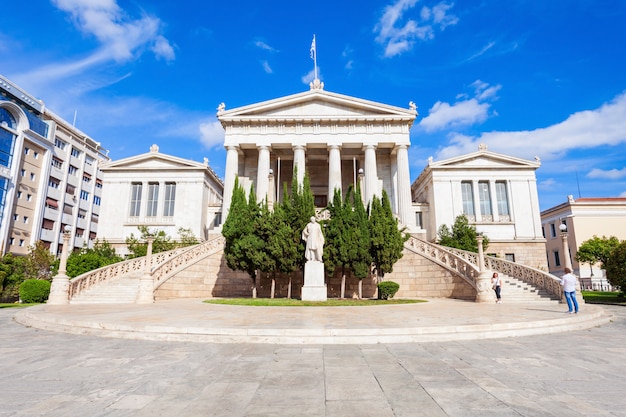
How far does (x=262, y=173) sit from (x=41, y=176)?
116 feet

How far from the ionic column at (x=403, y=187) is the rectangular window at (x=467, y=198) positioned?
1018 centimetres

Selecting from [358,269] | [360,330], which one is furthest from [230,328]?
[358,269]

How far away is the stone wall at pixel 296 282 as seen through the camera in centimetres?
2005

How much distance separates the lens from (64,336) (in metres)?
7.91

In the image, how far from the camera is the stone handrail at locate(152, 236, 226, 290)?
18.4 m

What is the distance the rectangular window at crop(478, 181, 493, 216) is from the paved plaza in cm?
3343

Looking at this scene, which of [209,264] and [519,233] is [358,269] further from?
[519,233]

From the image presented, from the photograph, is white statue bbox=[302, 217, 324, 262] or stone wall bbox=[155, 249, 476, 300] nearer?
white statue bbox=[302, 217, 324, 262]

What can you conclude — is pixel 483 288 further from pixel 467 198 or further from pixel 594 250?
pixel 594 250

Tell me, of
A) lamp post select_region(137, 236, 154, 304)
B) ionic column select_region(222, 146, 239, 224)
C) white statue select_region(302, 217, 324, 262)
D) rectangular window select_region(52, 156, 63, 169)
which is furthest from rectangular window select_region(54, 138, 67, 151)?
white statue select_region(302, 217, 324, 262)

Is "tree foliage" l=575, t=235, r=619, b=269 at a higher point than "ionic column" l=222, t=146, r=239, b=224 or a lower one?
lower

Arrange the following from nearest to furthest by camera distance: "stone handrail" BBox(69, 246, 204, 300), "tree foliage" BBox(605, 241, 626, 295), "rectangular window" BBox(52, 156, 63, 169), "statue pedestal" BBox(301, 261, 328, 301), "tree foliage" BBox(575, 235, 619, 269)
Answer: "statue pedestal" BBox(301, 261, 328, 301) → "stone handrail" BBox(69, 246, 204, 300) → "tree foliage" BBox(605, 241, 626, 295) → "tree foliage" BBox(575, 235, 619, 269) → "rectangular window" BBox(52, 156, 63, 169)

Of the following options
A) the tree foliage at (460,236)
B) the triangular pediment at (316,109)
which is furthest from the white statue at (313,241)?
the triangular pediment at (316,109)

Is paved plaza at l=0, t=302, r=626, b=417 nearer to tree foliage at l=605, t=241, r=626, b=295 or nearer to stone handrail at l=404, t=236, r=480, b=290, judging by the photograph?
stone handrail at l=404, t=236, r=480, b=290
